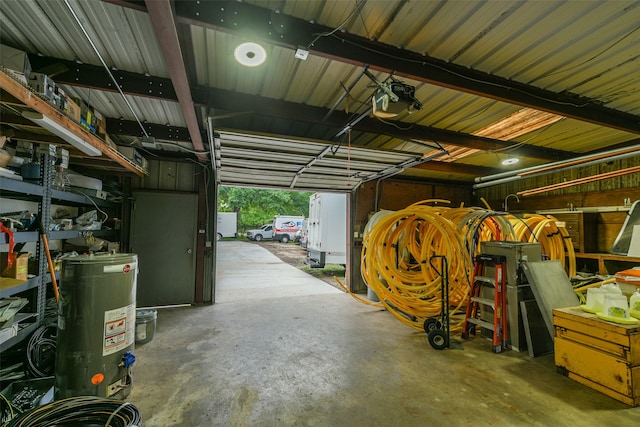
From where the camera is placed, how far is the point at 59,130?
7.55 ft

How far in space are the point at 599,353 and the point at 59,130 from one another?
5.11 metres

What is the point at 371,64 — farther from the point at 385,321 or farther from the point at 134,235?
the point at 134,235

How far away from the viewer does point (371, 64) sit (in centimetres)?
209

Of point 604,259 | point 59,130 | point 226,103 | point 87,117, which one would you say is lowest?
point 604,259

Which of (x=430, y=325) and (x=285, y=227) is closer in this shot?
(x=430, y=325)

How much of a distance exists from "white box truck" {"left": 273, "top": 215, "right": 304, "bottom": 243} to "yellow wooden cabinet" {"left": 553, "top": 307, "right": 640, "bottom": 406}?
1603cm

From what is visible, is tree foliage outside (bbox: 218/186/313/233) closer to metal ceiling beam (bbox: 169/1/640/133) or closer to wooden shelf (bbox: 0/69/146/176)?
wooden shelf (bbox: 0/69/146/176)

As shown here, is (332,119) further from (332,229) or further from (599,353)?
(332,229)

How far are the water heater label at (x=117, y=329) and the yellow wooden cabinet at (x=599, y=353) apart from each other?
4.09 metres

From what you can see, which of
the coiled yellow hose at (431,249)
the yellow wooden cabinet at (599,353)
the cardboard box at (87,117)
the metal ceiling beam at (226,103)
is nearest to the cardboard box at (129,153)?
the metal ceiling beam at (226,103)

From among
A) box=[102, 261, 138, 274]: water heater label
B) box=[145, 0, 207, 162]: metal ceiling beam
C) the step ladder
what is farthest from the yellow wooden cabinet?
box=[102, 261, 138, 274]: water heater label

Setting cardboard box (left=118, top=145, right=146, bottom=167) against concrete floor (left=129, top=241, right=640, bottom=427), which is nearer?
concrete floor (left=129, top=241, right=640, bottom=427)

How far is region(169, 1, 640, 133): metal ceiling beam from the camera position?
172 cm

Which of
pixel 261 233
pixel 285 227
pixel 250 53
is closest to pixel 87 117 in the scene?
pixel 250 53
